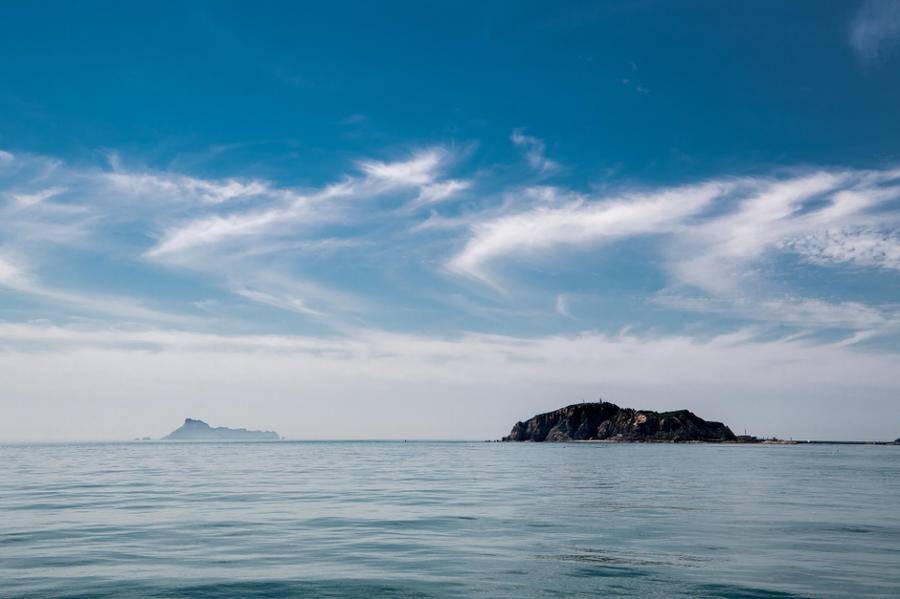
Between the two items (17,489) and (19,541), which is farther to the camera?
(17,489)

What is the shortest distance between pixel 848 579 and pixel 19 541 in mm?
26826

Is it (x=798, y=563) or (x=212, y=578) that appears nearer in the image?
(x=212, y=578)

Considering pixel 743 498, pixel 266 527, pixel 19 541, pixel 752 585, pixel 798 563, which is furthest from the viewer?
pixel 743 498

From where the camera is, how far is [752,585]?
56.3ft

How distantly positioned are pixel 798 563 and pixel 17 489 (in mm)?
50059

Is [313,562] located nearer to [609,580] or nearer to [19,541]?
[609,580]

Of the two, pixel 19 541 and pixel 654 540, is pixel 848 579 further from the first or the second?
pixel 19 541

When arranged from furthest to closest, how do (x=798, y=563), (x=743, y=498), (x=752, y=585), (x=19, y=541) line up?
1. (x=743, y=498)
2. (x=19, y=541)
3. (x=798, y=563)
4. (x=752, y=585)

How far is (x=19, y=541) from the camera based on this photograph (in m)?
23.8

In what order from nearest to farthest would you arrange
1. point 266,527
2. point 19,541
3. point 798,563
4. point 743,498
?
point 798,563 → point 19,541 → point 266,527 → point 743,498

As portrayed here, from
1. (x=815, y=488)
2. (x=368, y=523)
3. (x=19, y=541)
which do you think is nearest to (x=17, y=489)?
(x=19, y=541)

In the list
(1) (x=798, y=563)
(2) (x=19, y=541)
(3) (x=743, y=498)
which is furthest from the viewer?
(3) (x=743, y=498)

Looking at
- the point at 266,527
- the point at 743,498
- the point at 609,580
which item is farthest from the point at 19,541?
the point at 743,498

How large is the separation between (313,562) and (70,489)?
36260 mm
